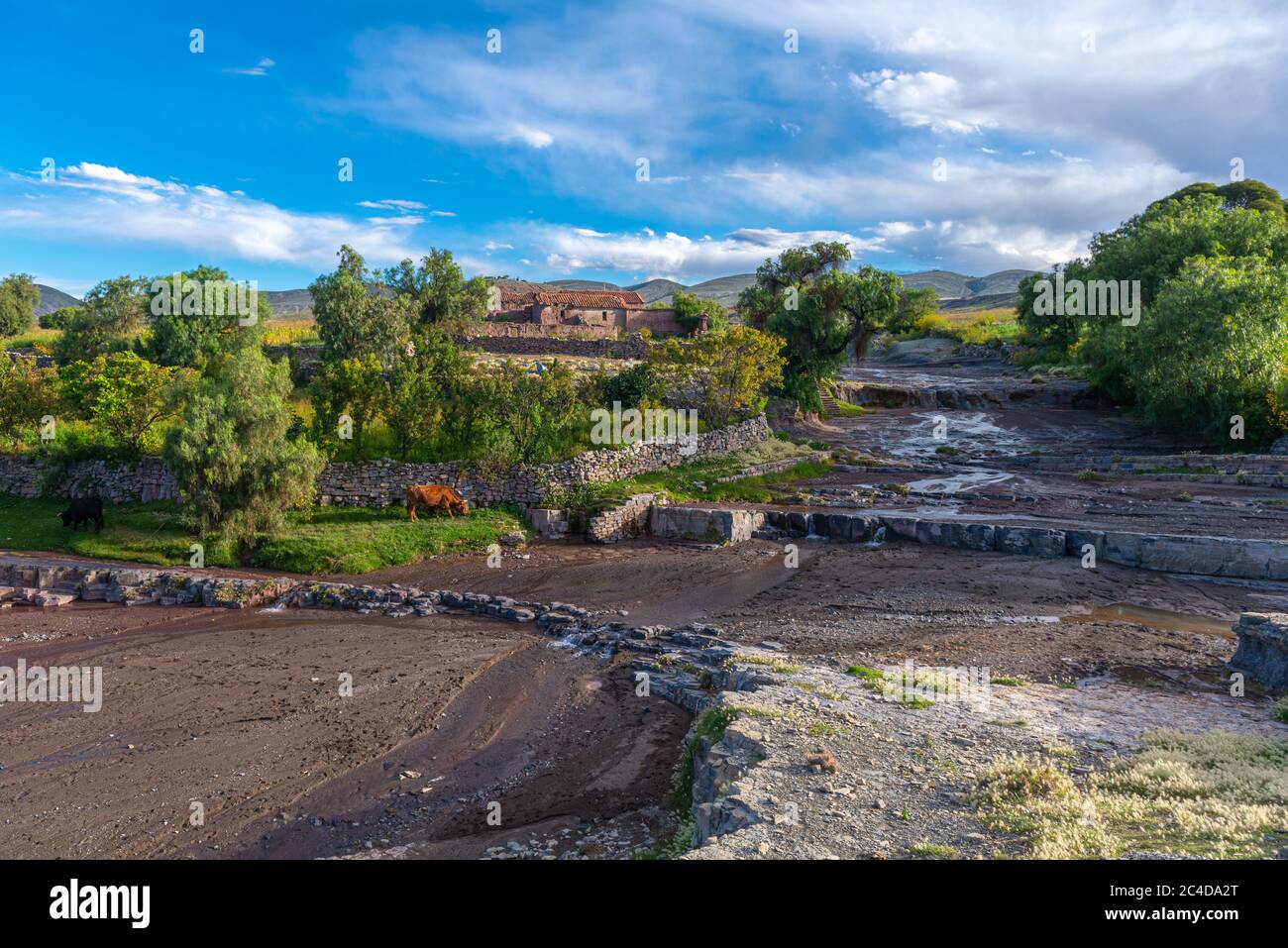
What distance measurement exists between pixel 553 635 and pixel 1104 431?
140ft

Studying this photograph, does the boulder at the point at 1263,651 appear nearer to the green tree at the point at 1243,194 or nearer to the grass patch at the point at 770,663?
the grass patch at the point at 770,663

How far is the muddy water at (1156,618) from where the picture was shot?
1892 cm

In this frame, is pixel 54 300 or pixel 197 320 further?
pixel 54 300

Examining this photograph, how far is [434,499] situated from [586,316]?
1644 inches

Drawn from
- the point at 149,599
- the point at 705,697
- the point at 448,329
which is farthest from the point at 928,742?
the point at 448,329

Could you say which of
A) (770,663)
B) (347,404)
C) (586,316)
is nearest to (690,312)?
(586,316)

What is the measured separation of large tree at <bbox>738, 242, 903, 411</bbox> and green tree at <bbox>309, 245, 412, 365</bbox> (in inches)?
977

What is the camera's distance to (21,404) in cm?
3316

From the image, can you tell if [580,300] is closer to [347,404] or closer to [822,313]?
[822,313]

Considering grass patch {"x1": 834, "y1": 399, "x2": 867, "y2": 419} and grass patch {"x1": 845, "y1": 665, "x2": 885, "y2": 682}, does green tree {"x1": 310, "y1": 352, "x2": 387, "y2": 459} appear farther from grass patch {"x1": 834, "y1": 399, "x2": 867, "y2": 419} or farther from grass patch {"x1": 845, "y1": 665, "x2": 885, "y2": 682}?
grass patch {"x1": 834, "y1": 399, "x2": 867, "y2": 419}

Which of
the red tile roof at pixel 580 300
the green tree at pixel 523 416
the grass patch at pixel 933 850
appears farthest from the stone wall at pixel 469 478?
the red tile roof at pixel 580 300

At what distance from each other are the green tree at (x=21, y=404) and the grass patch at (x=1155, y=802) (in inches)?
1553
